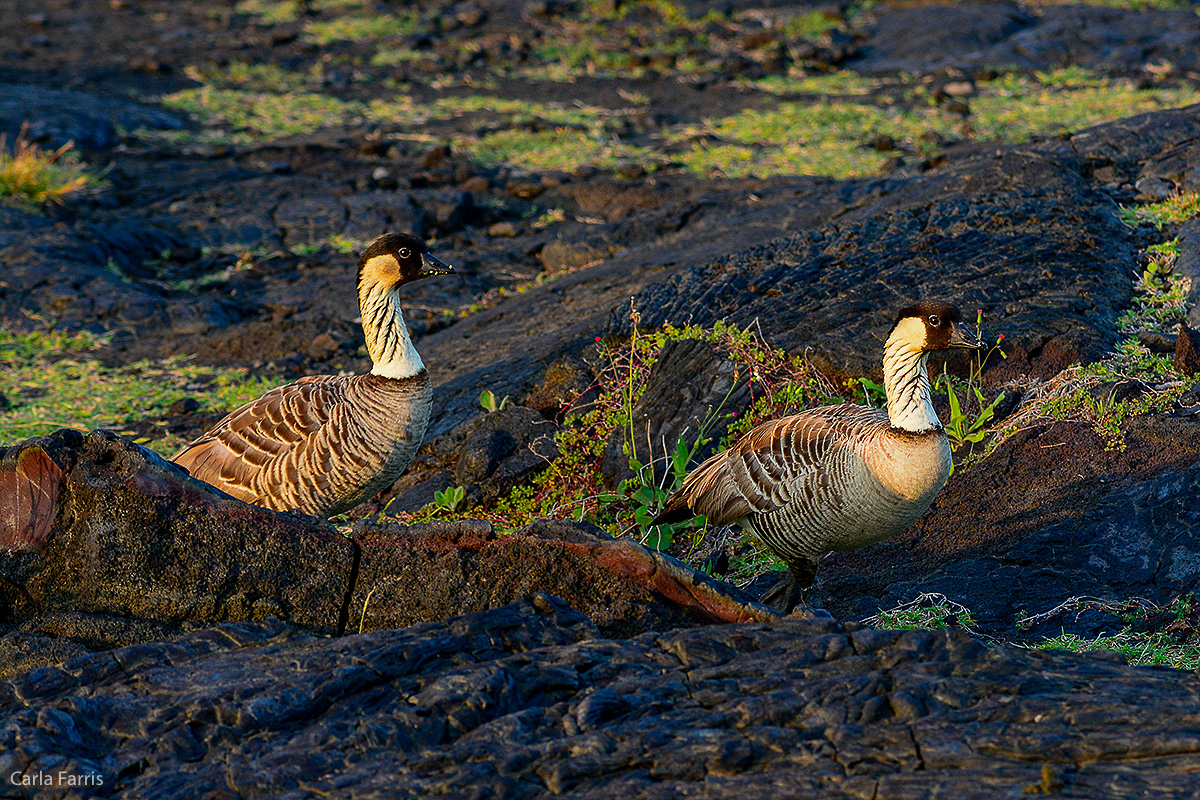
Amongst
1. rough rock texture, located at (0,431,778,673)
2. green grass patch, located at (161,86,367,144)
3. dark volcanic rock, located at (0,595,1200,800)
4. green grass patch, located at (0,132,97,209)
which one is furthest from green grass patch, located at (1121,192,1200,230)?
green grass patch, located at (161,86,367,144)

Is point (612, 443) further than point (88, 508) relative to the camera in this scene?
Yes

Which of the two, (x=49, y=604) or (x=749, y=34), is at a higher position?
(x=749, y=34)

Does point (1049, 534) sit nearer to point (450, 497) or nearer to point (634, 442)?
point (634, 442)

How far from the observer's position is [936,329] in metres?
5.87

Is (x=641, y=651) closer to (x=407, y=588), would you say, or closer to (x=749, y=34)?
(x=407, y=588)

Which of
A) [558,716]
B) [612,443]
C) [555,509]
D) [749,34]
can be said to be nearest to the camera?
[558,716]

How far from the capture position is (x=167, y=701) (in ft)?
10.9

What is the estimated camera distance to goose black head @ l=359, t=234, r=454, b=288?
7.04 meters

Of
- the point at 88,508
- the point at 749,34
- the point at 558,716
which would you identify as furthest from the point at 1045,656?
the point at 749,34

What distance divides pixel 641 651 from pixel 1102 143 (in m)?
9.39

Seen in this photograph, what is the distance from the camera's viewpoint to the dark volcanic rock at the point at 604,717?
116 inches

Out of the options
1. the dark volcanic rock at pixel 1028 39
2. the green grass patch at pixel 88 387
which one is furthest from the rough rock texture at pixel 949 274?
the dark volcanic rock at pixel 1028 39

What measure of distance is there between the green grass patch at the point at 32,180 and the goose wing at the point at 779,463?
1068 cm

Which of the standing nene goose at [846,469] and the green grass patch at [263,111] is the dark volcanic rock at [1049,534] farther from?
the green grass patch at [263,111]
